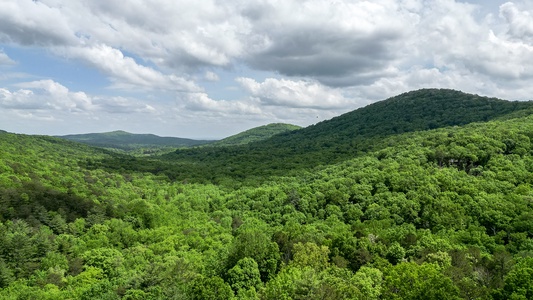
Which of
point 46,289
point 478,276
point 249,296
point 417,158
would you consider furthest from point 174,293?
point 417,158

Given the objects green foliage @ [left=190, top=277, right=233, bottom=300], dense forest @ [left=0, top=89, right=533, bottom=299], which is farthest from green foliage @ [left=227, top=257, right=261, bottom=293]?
green foliage @ [left=190, top=277, right=233, bottom=300]

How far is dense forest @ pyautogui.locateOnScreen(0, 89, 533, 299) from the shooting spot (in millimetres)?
47928

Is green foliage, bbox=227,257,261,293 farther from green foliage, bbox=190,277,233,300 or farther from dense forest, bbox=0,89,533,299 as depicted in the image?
green foliage, bbox=190,277,233,300

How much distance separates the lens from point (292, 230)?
80.8 metres

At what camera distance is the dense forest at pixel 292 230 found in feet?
157

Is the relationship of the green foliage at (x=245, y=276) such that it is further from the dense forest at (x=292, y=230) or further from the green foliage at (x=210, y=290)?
the green foliage at (x=210, y=290)

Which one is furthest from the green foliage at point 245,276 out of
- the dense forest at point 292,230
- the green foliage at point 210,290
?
the green foliage at point 210,290

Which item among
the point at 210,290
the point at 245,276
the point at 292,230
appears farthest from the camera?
the point at 292,230

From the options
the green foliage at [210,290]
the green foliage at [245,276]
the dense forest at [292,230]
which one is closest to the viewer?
the green foliage at [210,290]

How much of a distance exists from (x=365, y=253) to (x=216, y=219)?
6405 centimetres

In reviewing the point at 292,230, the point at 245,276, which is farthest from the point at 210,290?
the point at 292,230

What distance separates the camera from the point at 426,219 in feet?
299

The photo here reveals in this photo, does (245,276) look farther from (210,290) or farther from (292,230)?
(292,230)

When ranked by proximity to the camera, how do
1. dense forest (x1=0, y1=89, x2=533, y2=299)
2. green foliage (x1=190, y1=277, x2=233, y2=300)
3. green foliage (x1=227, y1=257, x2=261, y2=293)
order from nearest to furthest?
green foliage (x1=190, y1=277, x2=233, y2=300)
dense forest (x1=0, y1=89, x2=533, y2=299)
green foliage (x1=227, y1=257, x2=261, y2=293)
